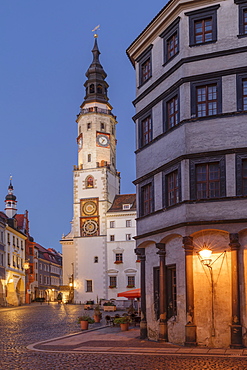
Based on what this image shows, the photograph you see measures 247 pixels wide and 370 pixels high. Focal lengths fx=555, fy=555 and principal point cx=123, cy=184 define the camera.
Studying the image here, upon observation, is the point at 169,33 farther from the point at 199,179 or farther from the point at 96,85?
the point at 96,85

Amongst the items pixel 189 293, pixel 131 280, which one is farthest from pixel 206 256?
pixel 131 280

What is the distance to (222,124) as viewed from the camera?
2316cm

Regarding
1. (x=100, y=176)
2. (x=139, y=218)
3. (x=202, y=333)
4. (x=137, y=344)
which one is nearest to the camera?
(x=202, y=333)

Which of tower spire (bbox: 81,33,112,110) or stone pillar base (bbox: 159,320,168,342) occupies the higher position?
tower spire (bbox: 81,33,112,110)

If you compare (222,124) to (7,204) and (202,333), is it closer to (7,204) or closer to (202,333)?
(202,333)

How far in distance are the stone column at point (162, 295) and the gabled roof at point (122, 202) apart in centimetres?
5994

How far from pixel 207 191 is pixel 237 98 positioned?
13.3ft

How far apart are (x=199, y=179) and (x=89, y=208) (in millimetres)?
65083

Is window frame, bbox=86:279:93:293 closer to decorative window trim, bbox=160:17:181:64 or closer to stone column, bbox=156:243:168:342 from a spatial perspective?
stone column, bbox=156:243:168:342

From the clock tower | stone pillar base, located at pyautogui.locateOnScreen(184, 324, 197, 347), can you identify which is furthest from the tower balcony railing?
stone pillar base, located at pyautogui.locateOnScreen(184, 324, 197, 347)

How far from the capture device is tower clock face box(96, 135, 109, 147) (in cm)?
9194

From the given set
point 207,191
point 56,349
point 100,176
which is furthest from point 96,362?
point 100,176

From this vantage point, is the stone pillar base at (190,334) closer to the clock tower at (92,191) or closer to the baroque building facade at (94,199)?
the baroque building facade at (94,199)

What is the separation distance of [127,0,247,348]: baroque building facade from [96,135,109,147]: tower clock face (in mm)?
65324
